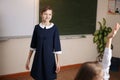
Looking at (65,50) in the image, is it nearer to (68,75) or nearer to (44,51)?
(68,75)

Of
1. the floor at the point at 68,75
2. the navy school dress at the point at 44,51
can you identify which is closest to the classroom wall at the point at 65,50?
the floor at the point at 68,75

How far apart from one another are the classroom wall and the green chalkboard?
0.53ft

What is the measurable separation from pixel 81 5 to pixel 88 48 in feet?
3.33

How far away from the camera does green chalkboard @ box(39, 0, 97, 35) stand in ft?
14.6

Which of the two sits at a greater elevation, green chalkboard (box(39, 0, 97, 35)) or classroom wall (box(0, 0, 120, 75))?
green chalkboard (box(39, 0, 97, 35))

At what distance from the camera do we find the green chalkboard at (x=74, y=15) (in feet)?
14.6

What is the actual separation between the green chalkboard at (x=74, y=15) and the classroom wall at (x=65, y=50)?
0.16 metres

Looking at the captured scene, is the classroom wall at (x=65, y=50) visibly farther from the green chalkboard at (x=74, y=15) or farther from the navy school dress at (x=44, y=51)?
the navy school dress at (x=44, y=51)

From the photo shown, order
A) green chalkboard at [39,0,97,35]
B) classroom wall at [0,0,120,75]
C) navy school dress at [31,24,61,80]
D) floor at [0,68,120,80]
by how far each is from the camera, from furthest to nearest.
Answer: green chalkboard at [39,0,97,35], floor at [0,68,120,80], classroom wall at [0,0,120,75], navy school dress at [31,24,61,80]

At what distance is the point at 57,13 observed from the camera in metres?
4.44

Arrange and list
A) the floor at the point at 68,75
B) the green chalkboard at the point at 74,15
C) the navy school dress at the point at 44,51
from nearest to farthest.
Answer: the navy school dress at the point at 44,51
the floor at the point at 68,75
the green chalkboard at the point at 74,15

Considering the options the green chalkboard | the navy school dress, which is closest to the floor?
the green chalkboard

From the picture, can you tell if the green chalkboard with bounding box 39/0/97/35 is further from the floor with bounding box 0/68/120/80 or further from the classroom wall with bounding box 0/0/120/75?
the floor with bounding box 0/68/120/80

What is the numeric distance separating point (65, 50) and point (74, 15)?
30.0 inches
